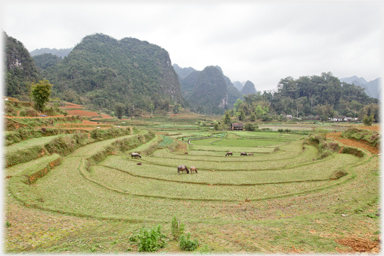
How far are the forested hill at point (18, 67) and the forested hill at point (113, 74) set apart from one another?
32.5ft

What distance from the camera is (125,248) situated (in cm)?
418

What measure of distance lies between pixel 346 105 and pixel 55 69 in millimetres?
159079

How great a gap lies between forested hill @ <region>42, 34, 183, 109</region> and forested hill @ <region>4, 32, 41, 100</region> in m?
9.91

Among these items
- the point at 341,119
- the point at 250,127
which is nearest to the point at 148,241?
the point at 250,127

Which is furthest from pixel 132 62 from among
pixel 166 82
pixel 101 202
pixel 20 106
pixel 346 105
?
pixel 101 202

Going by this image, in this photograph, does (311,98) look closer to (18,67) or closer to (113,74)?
(113,74)

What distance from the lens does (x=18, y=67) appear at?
6462 centimetres

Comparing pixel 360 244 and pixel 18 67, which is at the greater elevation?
pixel 18 67

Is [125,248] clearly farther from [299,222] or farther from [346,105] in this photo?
[346,105]

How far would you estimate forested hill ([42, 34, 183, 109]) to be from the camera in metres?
89.6

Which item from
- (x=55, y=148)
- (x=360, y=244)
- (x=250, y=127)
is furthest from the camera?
(x=250, y=127)

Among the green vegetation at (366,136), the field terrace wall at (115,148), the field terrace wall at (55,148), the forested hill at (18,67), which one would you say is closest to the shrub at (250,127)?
the green vegetation at (366,136)

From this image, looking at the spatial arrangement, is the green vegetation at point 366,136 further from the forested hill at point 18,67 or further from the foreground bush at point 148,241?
the forested hill at point 18,67

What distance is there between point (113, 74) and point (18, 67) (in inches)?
1923
